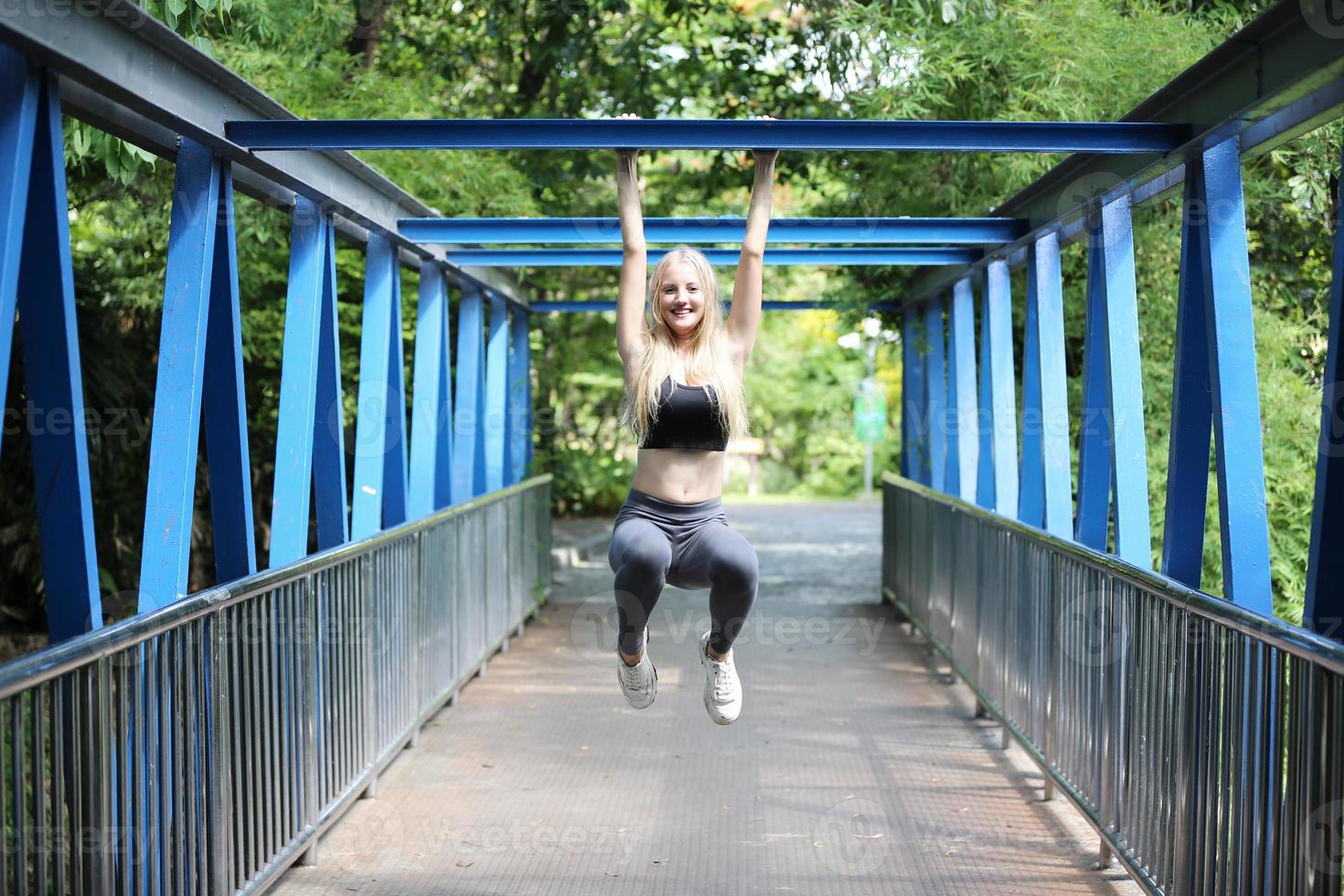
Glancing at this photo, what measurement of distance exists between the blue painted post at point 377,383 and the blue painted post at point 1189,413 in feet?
12.8

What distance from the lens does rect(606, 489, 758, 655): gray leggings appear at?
4.29 meters

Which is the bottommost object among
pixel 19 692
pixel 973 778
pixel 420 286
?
pixel 973 778

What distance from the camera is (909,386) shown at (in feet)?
40.7

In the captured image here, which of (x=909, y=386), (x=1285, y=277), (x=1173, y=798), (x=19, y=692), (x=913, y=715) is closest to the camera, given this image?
(x=19, y=692)

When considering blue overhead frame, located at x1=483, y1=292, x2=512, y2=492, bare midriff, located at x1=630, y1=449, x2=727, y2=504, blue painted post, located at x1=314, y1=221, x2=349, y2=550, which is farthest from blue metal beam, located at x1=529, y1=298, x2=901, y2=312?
bare midriff, located at x1=630, y1=449, x2=727, y2=504

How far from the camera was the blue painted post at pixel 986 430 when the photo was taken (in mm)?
8748

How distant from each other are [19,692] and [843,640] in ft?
26.8

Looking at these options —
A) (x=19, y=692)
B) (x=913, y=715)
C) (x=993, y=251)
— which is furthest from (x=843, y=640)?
(x=19, y=692)

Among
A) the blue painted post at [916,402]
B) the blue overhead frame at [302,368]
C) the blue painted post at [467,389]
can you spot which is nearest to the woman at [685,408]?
the blue overhead frame at [302,368]

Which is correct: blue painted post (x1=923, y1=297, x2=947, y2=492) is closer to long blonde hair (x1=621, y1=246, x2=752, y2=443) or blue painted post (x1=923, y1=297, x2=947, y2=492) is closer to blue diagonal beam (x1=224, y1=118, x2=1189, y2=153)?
blue diagonal beam (x1=224, y1=118, x2=1189, y2=153)

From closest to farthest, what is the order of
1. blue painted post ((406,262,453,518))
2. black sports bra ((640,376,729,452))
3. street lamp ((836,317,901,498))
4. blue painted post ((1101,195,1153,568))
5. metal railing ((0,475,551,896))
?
metal railing ((0,475,551,896)) → black sports bra ((640,376,729,452)) → blue painted post ((1101,195,1153,568)) → blue painted post ((406,262,453,518)) → street lamp ((836,317,901,498))

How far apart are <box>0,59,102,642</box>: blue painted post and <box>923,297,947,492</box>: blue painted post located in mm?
7904

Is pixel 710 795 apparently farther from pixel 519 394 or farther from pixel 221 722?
pixel 519 394

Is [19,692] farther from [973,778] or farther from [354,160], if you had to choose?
[973,778]
